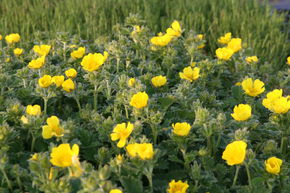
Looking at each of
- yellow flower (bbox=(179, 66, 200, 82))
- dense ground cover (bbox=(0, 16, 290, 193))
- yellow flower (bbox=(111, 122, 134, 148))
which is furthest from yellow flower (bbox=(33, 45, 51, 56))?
yellow flower (bbox=(111, 122, 134, 148))

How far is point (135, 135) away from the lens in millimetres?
1552

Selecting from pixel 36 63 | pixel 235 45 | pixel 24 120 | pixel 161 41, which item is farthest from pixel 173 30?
pixel 24 120

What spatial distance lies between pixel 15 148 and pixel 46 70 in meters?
0.53

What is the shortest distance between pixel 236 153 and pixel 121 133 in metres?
0.39

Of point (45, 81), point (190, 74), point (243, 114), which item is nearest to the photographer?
point (243, 114)

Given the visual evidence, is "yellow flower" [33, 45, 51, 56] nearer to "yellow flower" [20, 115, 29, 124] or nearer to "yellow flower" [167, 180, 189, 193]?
"yellow flower" [20, 115, 29, 124]

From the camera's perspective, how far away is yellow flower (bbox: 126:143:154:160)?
1.34 metres

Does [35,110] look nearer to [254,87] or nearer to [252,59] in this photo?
[254,87]

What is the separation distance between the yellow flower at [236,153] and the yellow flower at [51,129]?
0.57 m

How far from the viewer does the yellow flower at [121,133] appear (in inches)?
58.3

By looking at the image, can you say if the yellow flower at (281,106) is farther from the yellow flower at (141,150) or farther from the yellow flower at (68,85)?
the yellow flower at (68,85)

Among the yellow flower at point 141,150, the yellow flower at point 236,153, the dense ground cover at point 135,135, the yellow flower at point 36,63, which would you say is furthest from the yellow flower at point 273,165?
the yellow flower at point 36,63

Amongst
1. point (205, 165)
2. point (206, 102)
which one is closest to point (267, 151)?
point (205, 165)

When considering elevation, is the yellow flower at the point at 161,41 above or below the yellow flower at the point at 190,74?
above
